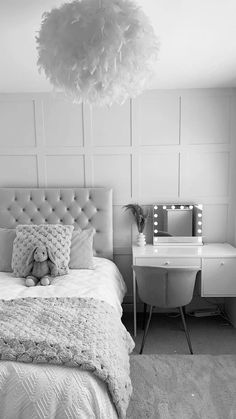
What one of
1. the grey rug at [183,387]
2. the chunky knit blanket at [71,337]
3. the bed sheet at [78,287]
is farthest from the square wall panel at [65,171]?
the grey rug at [183,387]

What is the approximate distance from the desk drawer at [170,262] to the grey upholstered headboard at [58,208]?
1.69ft

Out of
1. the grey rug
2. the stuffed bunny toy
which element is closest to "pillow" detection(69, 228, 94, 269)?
the stuffed bunny toy

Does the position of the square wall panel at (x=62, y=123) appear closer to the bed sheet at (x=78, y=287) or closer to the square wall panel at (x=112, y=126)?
the square wall panel at (x=112, y=126)

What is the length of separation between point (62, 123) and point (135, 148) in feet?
2.71

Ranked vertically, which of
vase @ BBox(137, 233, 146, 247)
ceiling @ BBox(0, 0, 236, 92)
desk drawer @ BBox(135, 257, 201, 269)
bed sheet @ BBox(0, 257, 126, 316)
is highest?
ceiling @ BBox(0, 0, 236, 92)

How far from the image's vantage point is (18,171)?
129 inches

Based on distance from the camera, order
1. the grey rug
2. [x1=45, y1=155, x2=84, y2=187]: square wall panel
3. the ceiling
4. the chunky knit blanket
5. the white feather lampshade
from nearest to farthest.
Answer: the white feather lampshade
the chunky knit blanket
the ceiling
the grey rug
[x1=45, y1=155, x2=84, y2=187]: square wall panel

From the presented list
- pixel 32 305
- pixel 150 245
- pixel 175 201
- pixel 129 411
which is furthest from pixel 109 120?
pixel 129 411

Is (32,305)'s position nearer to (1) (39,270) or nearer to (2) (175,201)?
(1) (39,270)

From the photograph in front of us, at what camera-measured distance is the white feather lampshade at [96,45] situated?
1213mm

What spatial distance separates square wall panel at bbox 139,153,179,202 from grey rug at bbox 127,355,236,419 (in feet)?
5.24

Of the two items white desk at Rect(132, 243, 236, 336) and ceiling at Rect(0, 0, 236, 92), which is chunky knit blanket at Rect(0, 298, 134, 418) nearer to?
white desk at Rect(132, 243, 236, 336)

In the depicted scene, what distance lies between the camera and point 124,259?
333cm

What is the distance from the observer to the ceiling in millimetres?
1617
